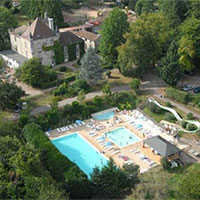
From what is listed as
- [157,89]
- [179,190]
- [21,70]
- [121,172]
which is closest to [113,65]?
[157,89]

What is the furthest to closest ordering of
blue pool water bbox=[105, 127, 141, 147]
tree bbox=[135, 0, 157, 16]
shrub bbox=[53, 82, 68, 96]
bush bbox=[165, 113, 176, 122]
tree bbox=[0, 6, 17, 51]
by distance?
1. tree bbox=[135, 0, 157, 16]
2. tree bbox=[0, 6, 17, 51]
3. shrub bbox=[53, 82, 68, 96]
4. bush bbox=[165, 113, 176, 122]
5. blue pool water bbox=[105, 127, 141, 147]

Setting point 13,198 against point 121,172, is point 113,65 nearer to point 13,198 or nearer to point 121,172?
point 121,172

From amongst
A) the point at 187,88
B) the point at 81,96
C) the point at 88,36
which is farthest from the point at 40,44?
the point at 187,88

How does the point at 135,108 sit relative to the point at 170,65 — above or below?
below

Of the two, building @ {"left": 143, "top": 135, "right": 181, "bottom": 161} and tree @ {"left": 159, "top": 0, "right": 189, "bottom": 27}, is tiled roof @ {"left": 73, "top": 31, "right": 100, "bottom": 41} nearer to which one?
tree @ {"left": 159, "top": 0, "right": 189, "bottom": 27}

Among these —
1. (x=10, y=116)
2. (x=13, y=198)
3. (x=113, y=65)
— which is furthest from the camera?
(x=113, y=65)

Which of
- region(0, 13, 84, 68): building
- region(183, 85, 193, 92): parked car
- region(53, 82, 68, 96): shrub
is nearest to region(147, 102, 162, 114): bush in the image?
region(183, 85, 193, 92): parked car

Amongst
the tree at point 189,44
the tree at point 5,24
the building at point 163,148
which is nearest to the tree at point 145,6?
the tree at point 189,44

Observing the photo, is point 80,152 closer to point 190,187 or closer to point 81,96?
point 81,96
